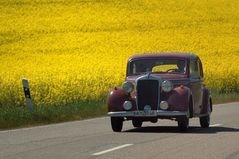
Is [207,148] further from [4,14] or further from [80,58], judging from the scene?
[4,14]

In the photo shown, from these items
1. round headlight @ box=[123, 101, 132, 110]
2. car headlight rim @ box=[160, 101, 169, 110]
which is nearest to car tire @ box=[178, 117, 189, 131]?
car headlight rim @ box=[160, 101, 169, 110]

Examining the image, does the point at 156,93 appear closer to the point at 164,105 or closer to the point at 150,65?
A: the point at 164,105

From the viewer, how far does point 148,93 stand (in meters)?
16.9

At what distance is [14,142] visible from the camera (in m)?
14.4

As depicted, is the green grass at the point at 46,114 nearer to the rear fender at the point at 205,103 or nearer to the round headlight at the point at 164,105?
the round headlight at the point at 164,105

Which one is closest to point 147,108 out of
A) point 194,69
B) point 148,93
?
point 148,93

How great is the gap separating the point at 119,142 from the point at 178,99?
285cm

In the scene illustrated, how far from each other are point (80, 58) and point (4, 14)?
518 inches

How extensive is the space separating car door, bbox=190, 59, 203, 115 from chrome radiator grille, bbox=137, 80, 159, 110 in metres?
1.22

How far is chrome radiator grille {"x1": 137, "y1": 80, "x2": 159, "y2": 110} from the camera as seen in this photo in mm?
16891

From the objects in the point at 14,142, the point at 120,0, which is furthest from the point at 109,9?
the point at 14,142

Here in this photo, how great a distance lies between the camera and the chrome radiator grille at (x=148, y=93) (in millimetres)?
16891

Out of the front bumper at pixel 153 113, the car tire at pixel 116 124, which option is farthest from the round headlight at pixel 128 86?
the car tire at pixel 116 124

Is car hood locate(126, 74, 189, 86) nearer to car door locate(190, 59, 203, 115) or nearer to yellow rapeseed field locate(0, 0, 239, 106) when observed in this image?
car door locate(190, 59, 203, 115)
